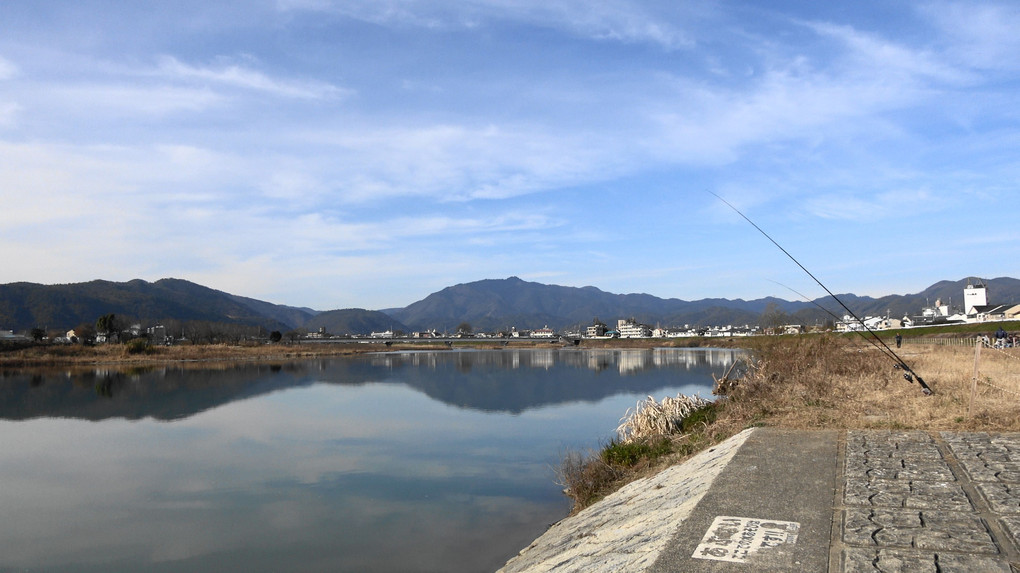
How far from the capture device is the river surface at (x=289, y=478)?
10430mm

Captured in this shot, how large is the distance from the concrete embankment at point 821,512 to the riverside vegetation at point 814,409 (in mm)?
1017

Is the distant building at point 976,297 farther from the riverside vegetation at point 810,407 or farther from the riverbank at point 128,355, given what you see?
the riverside vegetation at point 810,407

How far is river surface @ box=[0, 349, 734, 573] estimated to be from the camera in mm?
10430

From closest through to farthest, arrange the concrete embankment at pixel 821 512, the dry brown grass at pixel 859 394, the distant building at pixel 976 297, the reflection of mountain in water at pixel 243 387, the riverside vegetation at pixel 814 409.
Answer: the concrete embankment at pixel 821 512
the dry brown grass at pixel 859 394
the riverside vegetation at pixel 814 409
the reflection of mountain in water at pixel 243 387
the distant building at pixel 976 297

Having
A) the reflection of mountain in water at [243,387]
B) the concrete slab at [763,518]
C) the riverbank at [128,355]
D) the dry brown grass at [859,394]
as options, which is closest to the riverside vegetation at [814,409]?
the dry brown grass at [859,394]

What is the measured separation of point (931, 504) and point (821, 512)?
3.20 ft

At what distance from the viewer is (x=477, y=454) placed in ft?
58.2

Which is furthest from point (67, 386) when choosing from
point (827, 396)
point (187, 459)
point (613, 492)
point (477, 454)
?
point (827, 396)

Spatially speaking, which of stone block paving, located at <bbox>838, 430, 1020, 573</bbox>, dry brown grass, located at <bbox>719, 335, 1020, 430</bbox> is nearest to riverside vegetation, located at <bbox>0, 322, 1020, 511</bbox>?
dry brown grass, located at <bbox>719, 335, 1020, 430</bbox>

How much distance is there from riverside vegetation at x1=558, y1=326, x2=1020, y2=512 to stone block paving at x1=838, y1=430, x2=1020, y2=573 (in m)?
1.28

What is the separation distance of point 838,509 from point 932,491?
1.09 m

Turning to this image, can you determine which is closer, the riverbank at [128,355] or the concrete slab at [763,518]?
the concrete slab at [763,518]

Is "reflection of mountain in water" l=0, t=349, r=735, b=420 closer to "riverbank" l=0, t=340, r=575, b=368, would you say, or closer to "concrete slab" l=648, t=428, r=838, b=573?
"riverbank" l=0, t=340, r=575, b=368

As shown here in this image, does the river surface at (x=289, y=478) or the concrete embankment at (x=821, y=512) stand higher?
the concrete embankment at (x=821, y=512)
